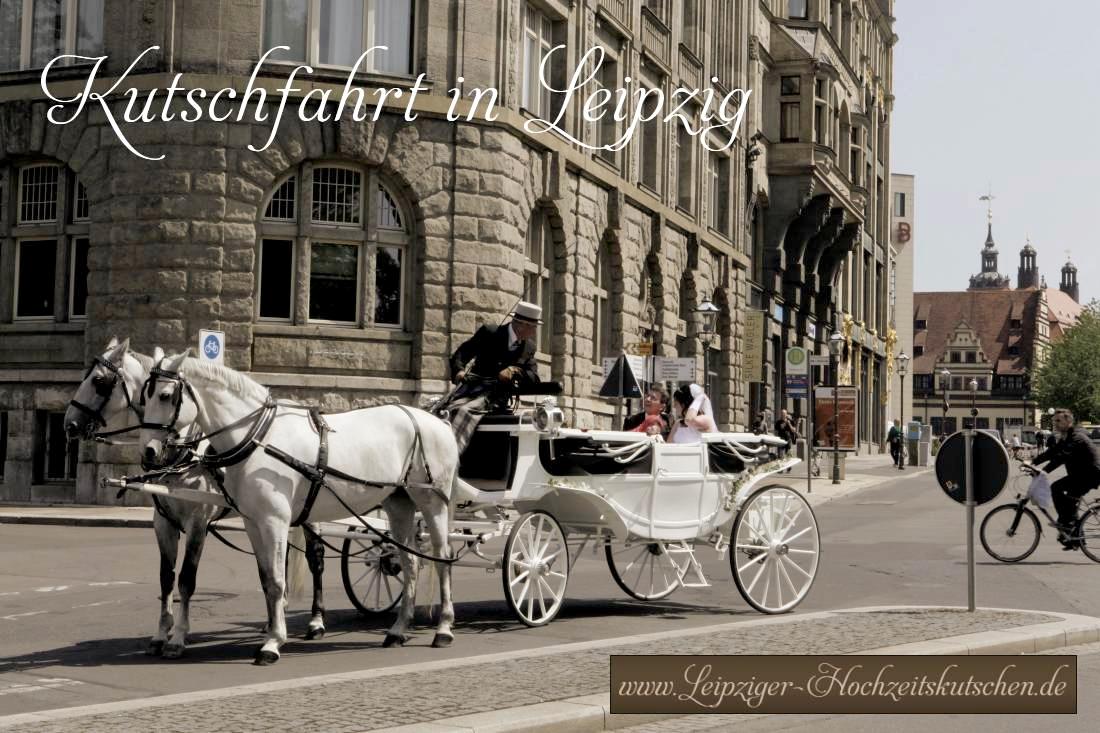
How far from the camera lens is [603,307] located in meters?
36.3

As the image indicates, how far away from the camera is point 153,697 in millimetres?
8211

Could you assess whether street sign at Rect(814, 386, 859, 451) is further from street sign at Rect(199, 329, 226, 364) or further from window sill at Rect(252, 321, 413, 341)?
street sign at Rect(199, 329, 226, 364)

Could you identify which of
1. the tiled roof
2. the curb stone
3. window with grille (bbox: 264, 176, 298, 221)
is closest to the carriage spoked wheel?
the curb stone

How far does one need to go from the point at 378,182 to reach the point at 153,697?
68.7 feet

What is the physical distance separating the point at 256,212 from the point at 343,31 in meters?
4.02

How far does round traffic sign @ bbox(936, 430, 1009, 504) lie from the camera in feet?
39.1

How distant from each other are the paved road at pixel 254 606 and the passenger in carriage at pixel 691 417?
1.47 m

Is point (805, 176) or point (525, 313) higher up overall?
point (805, 176)

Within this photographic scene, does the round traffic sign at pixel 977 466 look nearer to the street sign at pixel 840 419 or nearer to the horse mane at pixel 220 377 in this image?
the horse mane at pixel 220 377

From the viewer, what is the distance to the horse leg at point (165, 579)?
1006 cm

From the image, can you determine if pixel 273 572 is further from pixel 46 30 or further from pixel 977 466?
pixel 46 30

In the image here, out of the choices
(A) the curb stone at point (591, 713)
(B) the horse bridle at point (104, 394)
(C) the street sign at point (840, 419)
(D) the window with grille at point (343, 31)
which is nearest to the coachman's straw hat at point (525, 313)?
(B) the horse bridle at point (104, 394)

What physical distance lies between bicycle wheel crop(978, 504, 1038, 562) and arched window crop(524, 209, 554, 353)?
45.1ft

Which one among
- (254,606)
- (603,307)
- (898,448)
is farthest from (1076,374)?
(254,606)
